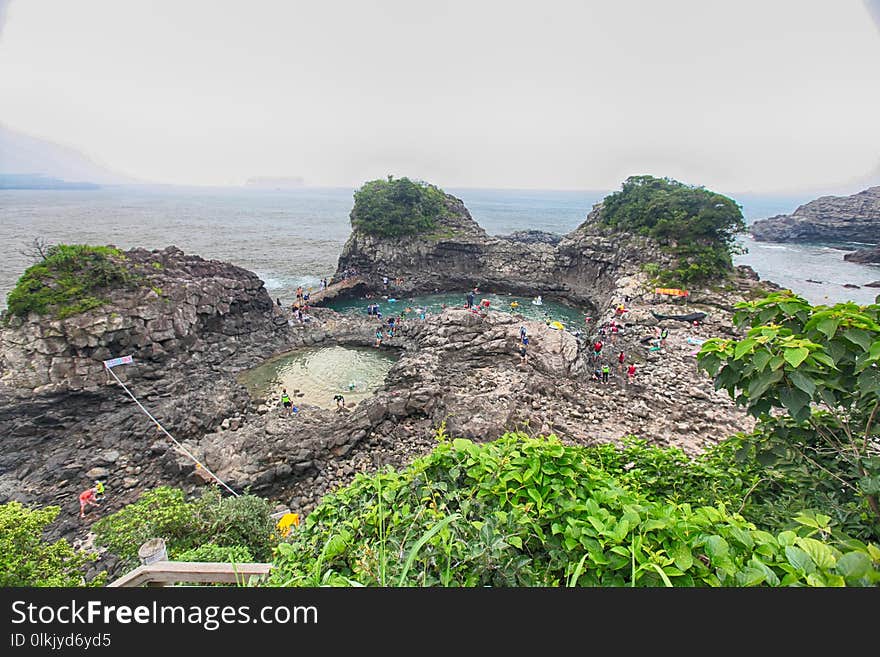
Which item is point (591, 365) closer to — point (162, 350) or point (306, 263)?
point (162, 350)

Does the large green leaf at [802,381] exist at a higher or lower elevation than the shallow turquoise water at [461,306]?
higher

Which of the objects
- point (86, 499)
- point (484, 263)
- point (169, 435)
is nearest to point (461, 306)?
point (484, 263)

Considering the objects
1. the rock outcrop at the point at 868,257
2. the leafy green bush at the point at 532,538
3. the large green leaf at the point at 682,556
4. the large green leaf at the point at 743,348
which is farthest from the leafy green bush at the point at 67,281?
the rock outcrop at the point at 868,257

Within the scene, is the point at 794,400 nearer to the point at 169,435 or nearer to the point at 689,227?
the point at 169,435

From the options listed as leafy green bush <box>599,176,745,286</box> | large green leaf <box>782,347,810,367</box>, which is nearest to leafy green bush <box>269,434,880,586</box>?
large green leaf <box>782,347,810,367</box>

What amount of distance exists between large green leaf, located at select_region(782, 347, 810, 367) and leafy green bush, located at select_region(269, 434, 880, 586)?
4.27ft

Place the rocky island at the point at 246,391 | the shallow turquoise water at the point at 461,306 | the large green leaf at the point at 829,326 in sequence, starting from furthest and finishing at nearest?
the shallow turquoise water at the point at 461,306 → the rocky island at the point at 246,391 → the large green leaf at the point at 829,326

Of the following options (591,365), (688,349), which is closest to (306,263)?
(591,365)

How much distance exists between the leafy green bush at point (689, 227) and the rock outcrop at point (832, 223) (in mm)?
54704

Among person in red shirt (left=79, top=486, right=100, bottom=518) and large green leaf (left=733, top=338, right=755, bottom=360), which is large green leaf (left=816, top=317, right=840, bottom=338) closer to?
large green leaf (left=733, top=338, right=755, bottom=360)

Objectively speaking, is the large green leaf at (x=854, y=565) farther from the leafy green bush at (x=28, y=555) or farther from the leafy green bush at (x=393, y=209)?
the leafy green bush at (x=393, y=209)

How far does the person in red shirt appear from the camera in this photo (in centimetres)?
1155

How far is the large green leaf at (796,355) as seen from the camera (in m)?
3.54

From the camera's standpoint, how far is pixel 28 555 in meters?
6.45
